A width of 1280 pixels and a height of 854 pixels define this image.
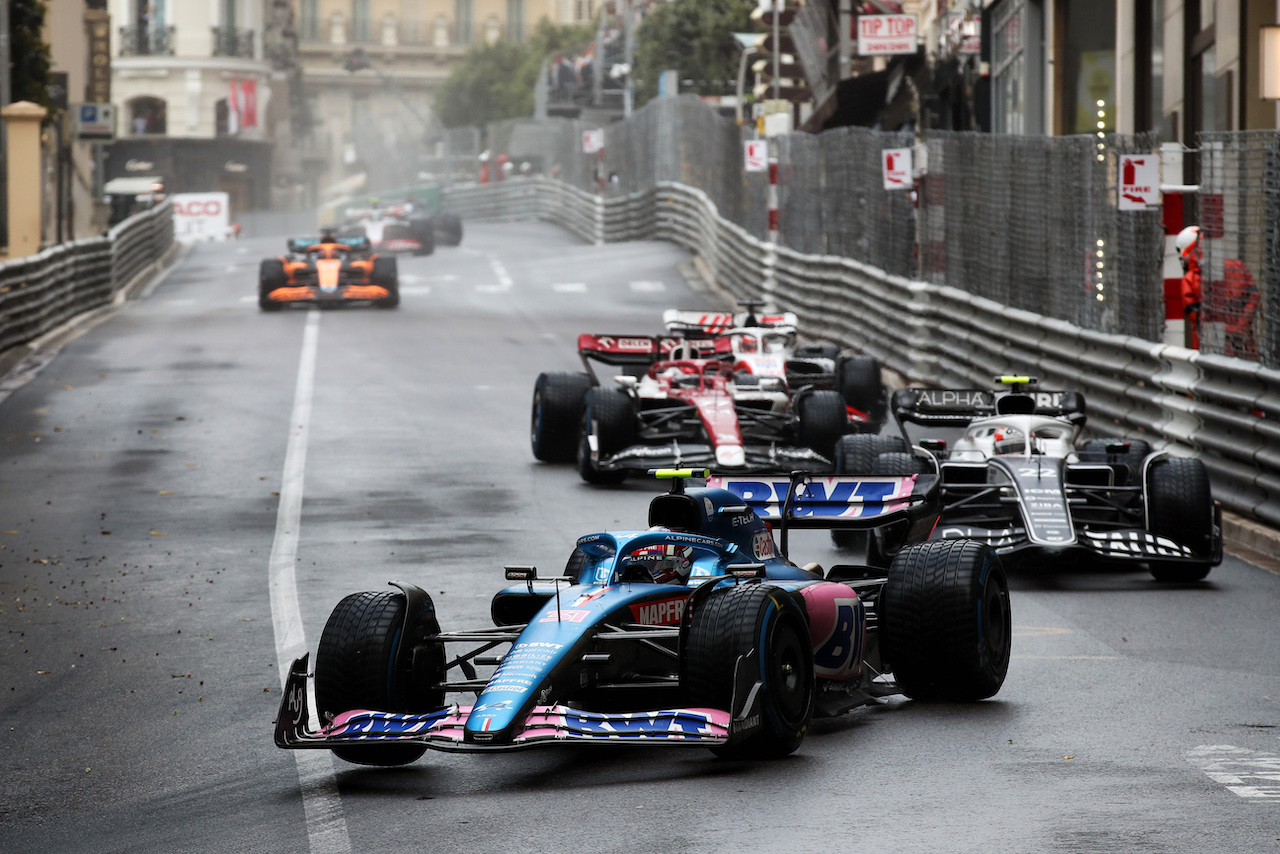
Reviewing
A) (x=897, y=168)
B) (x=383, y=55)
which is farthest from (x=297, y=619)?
(x=383, y=55)

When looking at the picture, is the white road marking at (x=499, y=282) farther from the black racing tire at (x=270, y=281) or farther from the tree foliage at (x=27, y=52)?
the tree foliage at (x=27, y=52)

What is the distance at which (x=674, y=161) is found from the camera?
43.4 metres

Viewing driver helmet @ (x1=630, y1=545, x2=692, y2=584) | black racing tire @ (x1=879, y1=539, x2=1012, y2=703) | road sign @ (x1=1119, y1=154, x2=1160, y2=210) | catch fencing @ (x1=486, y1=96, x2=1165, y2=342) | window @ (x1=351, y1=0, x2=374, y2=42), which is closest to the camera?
driver helmet @ (x1=630, y1=545, x2=692, y2=584)

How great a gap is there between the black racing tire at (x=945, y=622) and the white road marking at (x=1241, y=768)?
3.38 ft

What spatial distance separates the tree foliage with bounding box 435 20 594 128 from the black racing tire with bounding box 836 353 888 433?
257ft

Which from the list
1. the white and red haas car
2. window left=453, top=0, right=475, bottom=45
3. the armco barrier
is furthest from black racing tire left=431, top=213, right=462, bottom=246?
window left=453, top=0, right=475, bottom=45

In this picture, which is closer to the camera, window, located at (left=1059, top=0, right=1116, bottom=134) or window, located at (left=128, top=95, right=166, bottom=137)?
window, located at (left=1059, top=0, right=1116, bottom=134)

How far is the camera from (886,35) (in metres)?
32.9

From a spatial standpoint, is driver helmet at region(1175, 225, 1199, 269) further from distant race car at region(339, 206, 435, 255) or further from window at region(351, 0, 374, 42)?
window at region(351, 0, 374, 42)

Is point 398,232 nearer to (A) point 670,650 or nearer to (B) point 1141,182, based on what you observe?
(B) point 1141,182

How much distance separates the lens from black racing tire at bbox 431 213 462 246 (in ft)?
161

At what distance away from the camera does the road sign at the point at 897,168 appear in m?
22.7

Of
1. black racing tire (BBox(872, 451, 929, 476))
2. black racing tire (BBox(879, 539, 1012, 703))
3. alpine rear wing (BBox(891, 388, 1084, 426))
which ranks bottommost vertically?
black racing tire (BBox(879, 539, 1012, 703))

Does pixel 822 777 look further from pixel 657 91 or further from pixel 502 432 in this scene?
pixel 657 91
